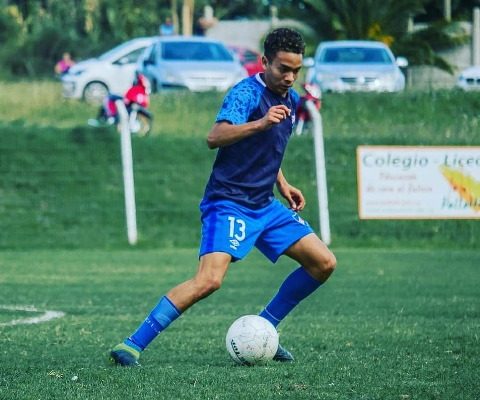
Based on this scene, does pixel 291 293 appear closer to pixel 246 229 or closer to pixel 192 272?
pixel 246 229

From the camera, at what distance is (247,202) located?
729cm

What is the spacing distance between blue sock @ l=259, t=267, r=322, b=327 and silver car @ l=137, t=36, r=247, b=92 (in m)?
20.2

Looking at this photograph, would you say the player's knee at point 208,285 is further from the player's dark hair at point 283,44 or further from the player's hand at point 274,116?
the player's dark hair at point 283,44

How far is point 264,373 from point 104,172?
13.1 metres

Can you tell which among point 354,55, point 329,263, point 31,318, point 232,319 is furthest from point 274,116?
point 354,55

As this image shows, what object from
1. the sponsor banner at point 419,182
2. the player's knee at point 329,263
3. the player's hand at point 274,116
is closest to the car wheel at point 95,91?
the sponsor banner at point 419,182

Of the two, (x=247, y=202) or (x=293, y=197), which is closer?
(x=247, y=202)

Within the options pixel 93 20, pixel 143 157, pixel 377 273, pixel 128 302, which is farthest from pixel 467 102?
pixel 93 20

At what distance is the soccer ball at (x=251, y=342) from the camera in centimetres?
719

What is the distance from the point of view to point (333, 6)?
4241cm

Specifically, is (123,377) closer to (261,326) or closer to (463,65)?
(261,326)

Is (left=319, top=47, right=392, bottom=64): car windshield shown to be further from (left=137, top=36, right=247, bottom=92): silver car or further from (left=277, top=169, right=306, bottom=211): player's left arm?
(left=277, top=169, right=306, bottom=211): player's left arm

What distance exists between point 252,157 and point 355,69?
22074mm

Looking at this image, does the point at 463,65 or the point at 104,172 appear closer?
the point at 104,172
